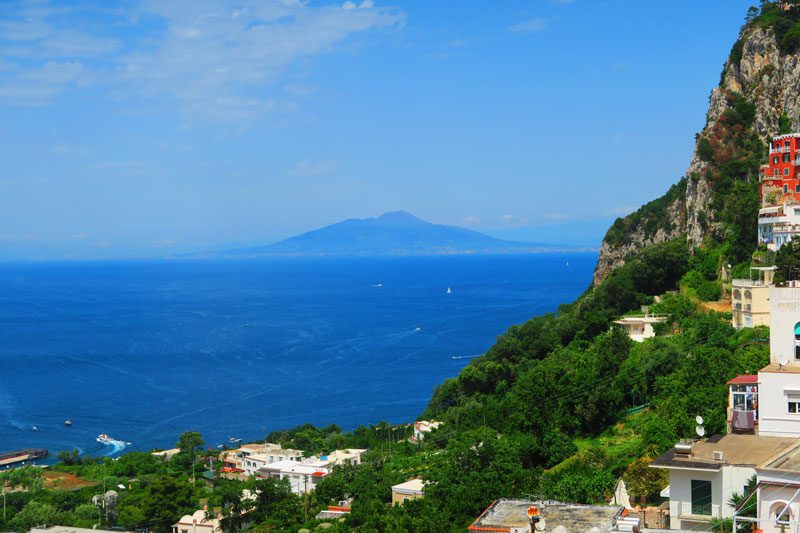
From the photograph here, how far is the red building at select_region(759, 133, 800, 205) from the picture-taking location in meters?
38.7

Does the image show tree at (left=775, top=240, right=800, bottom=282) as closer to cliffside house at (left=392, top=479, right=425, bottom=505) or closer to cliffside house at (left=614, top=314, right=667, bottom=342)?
cliffside house at (left=614, top=314, right=667, bottom=342)

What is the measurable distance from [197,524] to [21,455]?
29.7 meters

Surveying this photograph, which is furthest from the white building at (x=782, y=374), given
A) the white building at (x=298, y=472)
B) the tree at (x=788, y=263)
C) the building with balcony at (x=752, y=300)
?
the white building at (x=298, y=472)

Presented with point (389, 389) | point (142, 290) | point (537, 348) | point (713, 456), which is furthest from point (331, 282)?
point (713, 456)

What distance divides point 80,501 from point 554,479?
2107 centimetres

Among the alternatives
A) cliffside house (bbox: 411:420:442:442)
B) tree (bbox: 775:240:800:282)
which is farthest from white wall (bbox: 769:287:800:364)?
cliffside house (bbox: 411:420:442:442)

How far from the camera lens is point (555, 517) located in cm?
1469

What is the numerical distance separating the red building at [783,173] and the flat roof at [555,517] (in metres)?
27.2

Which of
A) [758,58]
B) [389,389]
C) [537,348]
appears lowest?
[389,389]

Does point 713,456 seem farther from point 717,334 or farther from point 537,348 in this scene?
point 537,348

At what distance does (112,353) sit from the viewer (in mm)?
88312

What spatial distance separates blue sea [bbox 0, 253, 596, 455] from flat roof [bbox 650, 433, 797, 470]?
43404mm

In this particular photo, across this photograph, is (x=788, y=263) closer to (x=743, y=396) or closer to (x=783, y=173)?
(x=783, y=173)

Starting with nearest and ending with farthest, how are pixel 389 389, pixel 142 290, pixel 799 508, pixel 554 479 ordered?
pixel 799 508, pixel 554 479, pixel 389 389, pixel 142 290
